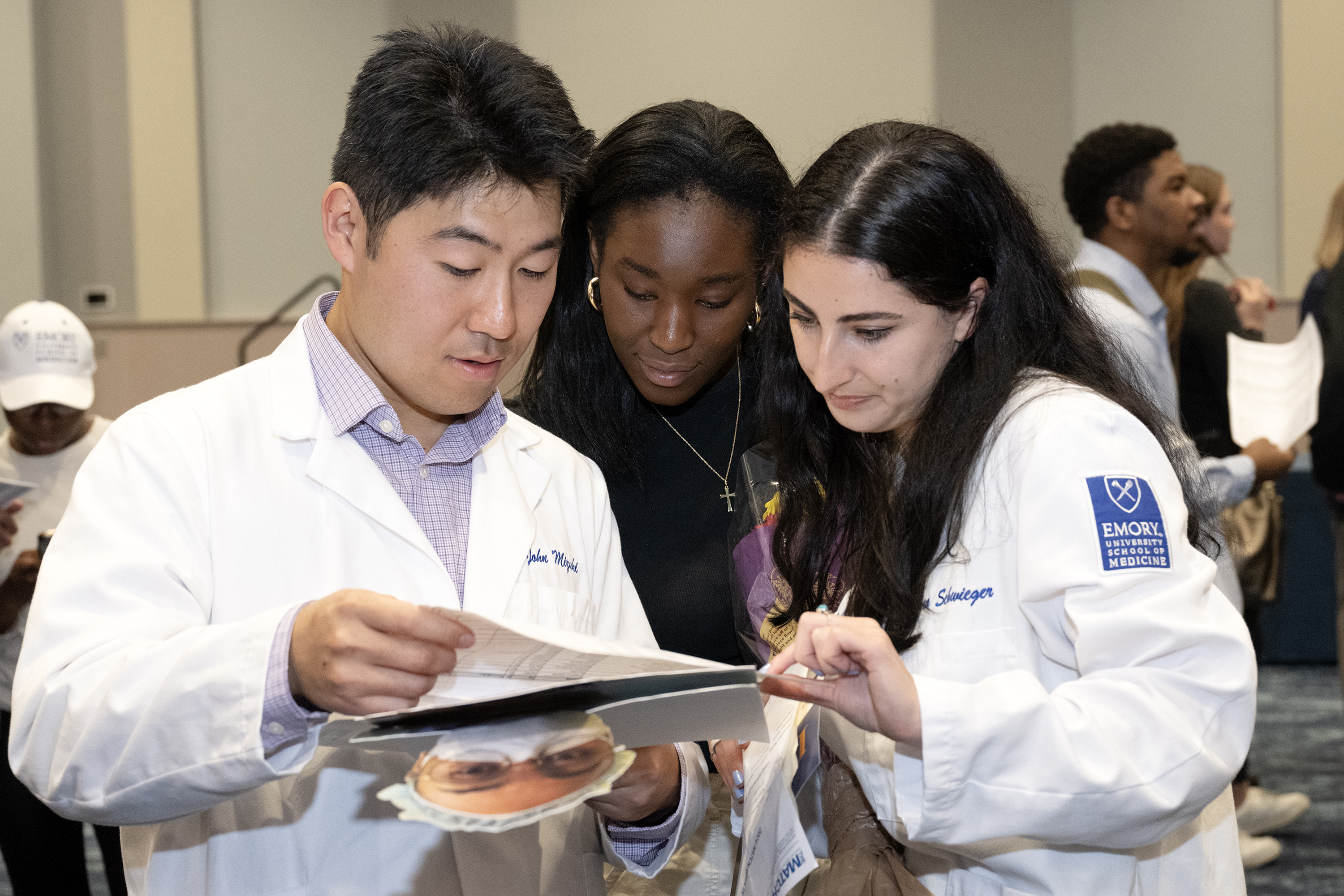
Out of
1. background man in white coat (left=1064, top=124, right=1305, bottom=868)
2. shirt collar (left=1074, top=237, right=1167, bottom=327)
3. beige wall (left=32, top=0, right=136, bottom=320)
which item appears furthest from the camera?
beige wall (left=32, top=0, right=136, bottom=320)

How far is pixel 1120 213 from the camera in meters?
3.55

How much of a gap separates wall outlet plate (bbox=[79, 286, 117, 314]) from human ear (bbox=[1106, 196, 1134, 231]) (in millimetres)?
5666

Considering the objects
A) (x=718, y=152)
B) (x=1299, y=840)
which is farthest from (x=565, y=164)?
(x=1299, y=840)

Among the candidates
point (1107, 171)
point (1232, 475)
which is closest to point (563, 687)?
point (1232, 475)

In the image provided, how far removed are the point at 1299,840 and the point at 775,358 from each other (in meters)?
2.92

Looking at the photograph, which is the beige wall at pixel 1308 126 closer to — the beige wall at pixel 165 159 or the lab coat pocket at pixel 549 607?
the beige wall at pixel 165 159

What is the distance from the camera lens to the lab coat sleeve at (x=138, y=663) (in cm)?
101

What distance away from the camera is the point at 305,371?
135 cm

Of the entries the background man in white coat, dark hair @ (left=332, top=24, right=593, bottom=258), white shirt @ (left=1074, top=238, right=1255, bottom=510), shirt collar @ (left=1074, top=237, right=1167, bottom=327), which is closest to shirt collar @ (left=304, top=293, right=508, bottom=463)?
dark hair @ (left=332, top=24, right=593, bottom=258)

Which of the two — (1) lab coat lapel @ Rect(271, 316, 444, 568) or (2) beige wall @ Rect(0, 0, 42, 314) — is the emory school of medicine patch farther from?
(2) beige wall @ Rect(0, 0, 42, 314)

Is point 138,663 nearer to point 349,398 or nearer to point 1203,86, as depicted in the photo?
point 349,398

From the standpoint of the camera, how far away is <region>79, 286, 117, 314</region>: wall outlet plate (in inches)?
271

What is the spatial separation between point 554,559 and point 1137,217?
2753mm

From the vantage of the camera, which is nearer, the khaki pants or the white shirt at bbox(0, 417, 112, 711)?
the khaki pants
